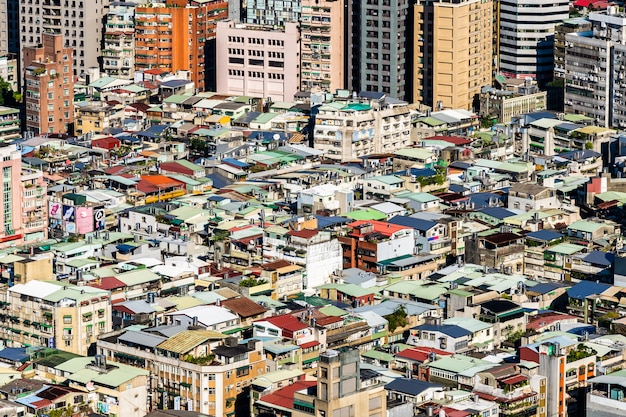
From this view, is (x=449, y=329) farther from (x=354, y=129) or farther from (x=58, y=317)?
(x=354, y=129)

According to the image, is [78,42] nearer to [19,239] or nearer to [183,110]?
[183,110]

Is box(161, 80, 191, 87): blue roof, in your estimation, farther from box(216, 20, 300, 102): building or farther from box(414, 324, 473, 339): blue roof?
box(414, 324, 473, 339): blue roof

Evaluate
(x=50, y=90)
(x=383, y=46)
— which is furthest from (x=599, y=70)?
(x=50, y=90)

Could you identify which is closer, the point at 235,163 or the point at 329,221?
the point at 329,221

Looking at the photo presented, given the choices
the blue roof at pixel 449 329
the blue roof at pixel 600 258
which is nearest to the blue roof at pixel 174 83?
the blue roof at pixel 600 258

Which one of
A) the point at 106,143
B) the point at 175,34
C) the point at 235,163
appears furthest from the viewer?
the point at 175,34

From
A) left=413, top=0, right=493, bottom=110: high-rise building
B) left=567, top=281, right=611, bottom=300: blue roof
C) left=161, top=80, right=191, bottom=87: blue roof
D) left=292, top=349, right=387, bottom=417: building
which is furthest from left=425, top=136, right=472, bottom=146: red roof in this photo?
left=292, top=349, right=387, bottom=417: building
